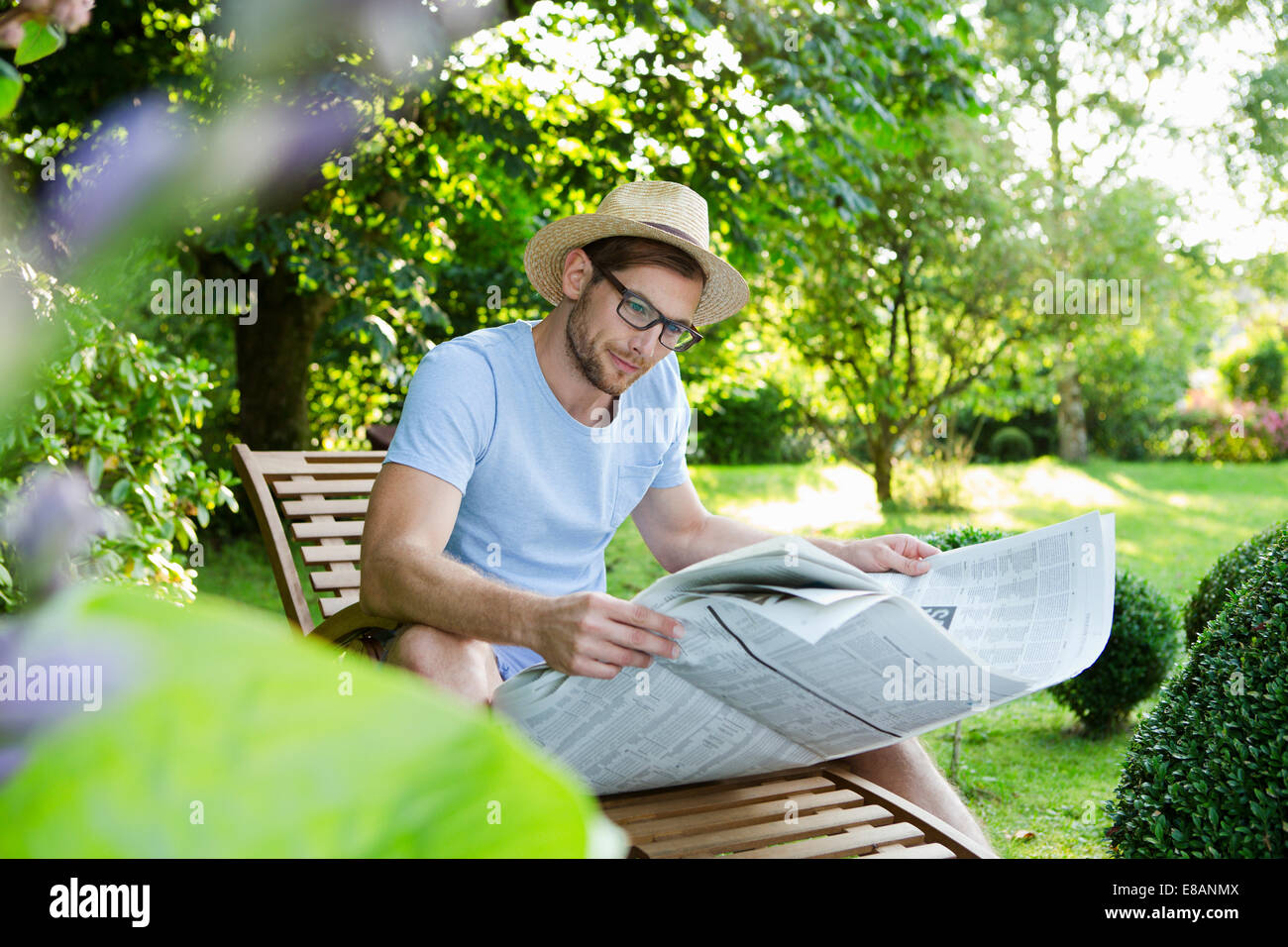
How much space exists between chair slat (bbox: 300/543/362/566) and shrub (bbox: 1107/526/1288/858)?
6.49 feet

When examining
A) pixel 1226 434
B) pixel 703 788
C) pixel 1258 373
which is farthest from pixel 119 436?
pixel 1258 373

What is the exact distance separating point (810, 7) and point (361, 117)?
2590 millimetres

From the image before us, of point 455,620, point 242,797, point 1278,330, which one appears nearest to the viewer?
point 242,797

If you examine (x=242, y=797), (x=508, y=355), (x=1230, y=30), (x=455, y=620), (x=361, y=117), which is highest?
(x=1230, y=30)

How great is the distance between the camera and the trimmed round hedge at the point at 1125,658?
4.10 metres

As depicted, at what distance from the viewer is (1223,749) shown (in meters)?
1.80

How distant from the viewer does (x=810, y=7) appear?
19.1 ft

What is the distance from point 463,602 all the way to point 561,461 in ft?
2.15

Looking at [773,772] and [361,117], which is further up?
[361,117]

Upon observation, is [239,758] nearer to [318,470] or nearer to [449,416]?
[449,416]

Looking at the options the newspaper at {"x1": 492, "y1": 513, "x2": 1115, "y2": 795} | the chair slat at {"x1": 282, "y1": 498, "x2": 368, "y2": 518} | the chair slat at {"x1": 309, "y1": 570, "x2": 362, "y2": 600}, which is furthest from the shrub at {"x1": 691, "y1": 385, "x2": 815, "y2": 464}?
the newspaper at {"x1": 492, "y1": 513, "x2": 1115, "y2": 795}
